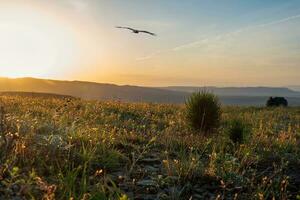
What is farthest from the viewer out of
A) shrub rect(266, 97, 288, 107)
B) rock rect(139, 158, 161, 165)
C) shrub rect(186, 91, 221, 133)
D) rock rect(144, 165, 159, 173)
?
shrub rect(266, 97, 288, 107)

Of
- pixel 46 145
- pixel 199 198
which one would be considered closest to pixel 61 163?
pixel 46 145

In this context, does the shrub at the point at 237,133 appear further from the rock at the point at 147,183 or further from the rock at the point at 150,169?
the rock at the point at 147,183

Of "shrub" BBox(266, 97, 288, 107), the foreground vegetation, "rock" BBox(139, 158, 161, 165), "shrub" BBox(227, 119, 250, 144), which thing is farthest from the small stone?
"shrub" BBox(266, 97, 288, 107)

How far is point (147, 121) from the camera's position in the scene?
12.2 m

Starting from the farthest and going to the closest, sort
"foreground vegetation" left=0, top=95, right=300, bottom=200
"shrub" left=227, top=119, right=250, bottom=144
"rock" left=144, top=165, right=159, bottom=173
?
"shrub" left=227, top=119, right=250, bottom=144 < "rock" left=144, top=165, right=159, bottom=173 < "foreground vegetation" left=0, top=95, right=300, bottom=200

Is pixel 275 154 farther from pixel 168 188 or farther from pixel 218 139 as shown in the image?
pixel 168 188

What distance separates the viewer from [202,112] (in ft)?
32.0

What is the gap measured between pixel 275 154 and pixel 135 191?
3559 millimetres

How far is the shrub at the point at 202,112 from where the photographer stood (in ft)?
31.7

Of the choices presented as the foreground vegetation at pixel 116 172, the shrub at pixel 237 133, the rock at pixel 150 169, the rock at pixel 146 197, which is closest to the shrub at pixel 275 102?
the shrub at pixel 237 133

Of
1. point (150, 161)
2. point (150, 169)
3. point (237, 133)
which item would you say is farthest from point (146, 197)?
point (237, 133)

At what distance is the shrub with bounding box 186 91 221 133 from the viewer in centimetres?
966

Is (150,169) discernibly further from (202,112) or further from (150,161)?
(202,112)

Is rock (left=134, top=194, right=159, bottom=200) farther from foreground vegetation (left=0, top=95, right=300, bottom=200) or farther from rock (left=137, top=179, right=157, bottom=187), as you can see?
rock (left=137, top=179, right=157, bottom=187)
